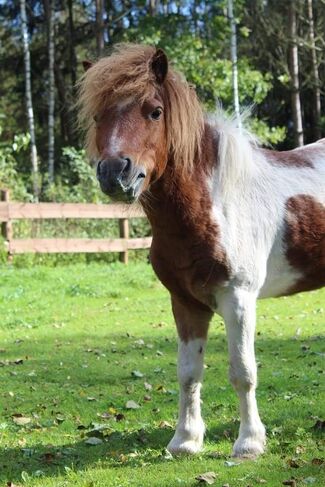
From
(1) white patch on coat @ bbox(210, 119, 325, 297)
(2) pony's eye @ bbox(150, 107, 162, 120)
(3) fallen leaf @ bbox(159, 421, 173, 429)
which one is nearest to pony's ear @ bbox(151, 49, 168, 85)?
(2) pony's eye @ bbox(150, 107, 162, 120)

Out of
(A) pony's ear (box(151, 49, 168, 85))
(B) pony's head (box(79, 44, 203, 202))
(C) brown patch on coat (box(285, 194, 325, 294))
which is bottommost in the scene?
(C) brown patch on coat (box(285, 194, 325, 294))

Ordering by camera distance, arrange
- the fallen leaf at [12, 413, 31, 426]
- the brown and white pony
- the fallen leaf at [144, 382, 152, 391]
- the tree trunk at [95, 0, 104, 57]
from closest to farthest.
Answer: the brown and white pony, the fallen leaf at [12, 413, 31, 426], the fallen leaf at [144, 382, 152, 391], the tree trunk at [95, 0, 104, 57]

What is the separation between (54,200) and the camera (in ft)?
61.9

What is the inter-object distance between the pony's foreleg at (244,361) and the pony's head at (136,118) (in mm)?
926

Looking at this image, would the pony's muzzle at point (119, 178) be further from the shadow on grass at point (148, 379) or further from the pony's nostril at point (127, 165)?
the shadow on grass at point (148, 379)

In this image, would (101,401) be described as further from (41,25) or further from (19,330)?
(41,25)

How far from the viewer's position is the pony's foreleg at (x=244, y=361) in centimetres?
418

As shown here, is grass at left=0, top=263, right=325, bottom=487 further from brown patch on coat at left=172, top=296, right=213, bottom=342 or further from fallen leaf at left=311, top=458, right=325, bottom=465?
brown patch on coat at left=172, top=296, right=213, bottom=342

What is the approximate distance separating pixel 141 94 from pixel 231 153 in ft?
2.68

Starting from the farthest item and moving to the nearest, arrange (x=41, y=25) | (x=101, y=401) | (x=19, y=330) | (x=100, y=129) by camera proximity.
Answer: (x=41, y=25) < (x=19, y=330) < (x=101, y=401) < (x=100, y=129)

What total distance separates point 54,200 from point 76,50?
1504 centimetres

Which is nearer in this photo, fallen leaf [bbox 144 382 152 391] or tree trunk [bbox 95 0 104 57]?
fallen leaf [bbox 144 382 152 391]

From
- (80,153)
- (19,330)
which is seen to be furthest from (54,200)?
(19,330)

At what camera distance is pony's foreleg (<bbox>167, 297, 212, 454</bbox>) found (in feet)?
15.0
